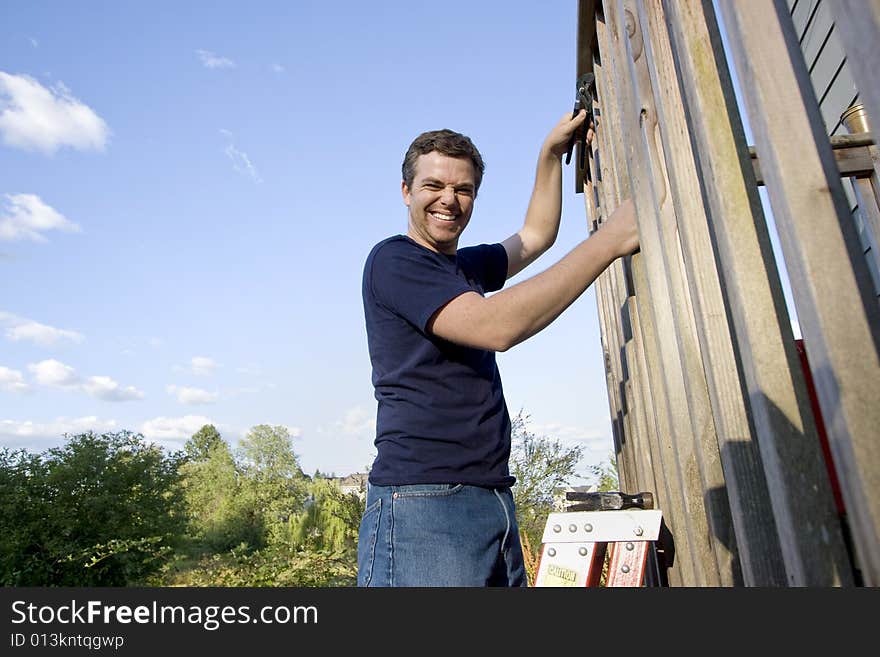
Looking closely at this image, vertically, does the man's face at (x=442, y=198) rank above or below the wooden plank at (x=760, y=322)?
above

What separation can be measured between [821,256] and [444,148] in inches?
59.7

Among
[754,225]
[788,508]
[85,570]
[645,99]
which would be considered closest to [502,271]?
[645,99]

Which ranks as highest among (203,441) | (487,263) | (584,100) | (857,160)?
(203,441)

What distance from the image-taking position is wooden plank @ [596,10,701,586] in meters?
1.42

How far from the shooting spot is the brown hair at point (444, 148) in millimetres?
2062

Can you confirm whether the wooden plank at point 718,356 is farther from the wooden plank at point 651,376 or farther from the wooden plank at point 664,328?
the wooden plank at point 651,376

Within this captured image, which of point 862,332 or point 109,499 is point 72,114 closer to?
point 109,499

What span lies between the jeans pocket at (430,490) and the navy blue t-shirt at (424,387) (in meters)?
0.01

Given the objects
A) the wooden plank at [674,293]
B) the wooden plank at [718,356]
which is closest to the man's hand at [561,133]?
the wooden plank at [674,293]

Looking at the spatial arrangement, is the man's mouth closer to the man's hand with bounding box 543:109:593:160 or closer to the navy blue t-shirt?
the navy blue t-shirt

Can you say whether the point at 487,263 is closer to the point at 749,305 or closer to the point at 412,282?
the point at 412,282

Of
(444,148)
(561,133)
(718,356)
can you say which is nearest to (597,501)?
(718,356)

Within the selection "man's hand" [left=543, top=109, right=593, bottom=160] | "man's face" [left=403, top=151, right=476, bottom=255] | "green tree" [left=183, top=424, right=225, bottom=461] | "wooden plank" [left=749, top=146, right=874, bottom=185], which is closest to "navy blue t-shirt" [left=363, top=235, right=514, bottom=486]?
"man's face" [left=403, top=151, right=476, bottom=255]

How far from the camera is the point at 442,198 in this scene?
2018 millimetres
